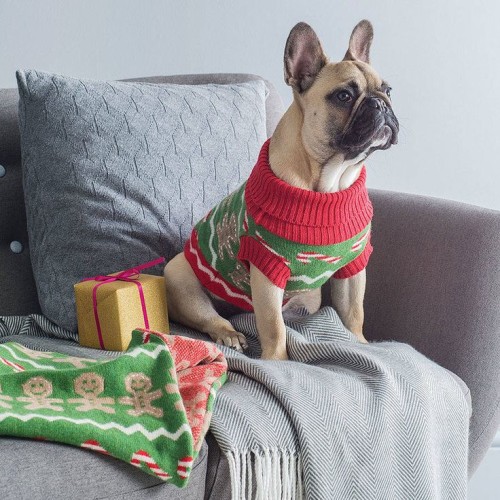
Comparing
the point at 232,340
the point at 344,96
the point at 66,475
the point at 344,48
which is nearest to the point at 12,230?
the point at 232,340

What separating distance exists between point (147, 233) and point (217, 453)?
66cm

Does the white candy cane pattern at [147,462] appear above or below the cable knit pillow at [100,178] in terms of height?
below

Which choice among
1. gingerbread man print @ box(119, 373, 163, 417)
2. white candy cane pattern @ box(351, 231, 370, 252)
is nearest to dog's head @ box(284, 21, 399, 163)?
white candy cane pattern @ box(351, 231, 370, 252)

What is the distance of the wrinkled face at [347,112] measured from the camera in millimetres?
1460

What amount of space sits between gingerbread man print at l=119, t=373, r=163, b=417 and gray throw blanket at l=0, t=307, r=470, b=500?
0.33 feet

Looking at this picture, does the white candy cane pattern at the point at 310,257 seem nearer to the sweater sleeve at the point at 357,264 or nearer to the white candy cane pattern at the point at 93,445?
the sweater sleeve at the point at 357,264

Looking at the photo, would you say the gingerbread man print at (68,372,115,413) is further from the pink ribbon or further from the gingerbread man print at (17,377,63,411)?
the pink ribbon

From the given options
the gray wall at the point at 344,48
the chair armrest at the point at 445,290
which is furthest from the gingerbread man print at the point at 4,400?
the gray wall at the point at 344,48

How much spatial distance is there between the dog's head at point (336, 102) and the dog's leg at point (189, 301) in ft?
1.17

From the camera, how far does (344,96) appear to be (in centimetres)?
150

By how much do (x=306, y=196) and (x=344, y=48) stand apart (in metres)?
0.96

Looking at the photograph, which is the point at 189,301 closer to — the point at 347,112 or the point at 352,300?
the point at 352,300

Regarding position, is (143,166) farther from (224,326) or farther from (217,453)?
(217,453)

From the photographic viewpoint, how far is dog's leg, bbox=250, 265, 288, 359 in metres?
1.51
